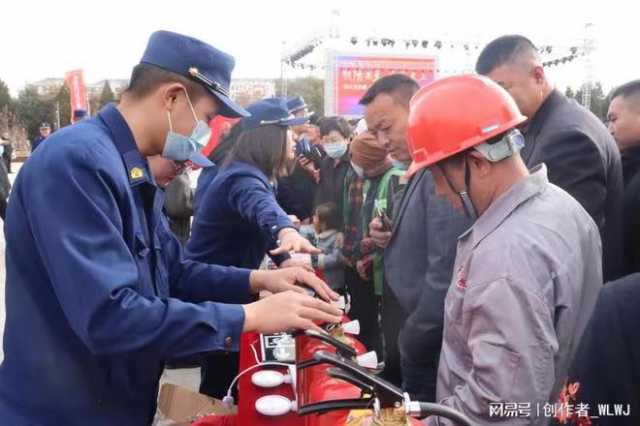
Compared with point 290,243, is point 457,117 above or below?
above

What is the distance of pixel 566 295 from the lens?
4.70ft

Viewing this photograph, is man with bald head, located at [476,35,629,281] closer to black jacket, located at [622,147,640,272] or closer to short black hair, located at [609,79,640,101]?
black jacket, located at [622,147,640,272]

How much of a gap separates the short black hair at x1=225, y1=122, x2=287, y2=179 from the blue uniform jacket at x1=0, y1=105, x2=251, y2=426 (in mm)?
1336

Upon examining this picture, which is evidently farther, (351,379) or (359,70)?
(359,70)

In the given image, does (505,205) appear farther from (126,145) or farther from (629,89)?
(629,89)

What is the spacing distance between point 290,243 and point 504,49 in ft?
4.98

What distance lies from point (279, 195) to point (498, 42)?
3630 millimetres

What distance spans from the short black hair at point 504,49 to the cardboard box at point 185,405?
218 centimetres

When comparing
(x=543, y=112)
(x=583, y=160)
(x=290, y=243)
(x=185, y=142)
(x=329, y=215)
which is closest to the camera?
(x=185, y=142)

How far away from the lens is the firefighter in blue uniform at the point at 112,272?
1370 millimetres

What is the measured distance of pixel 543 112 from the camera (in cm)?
285

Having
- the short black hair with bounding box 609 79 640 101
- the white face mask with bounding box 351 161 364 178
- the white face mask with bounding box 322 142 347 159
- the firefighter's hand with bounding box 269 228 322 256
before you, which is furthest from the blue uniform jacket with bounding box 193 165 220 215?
the short black hair with bounding box 609 79 640 101

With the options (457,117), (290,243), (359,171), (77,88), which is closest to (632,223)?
(359,171)

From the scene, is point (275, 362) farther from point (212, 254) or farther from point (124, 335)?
point (212, 254)
